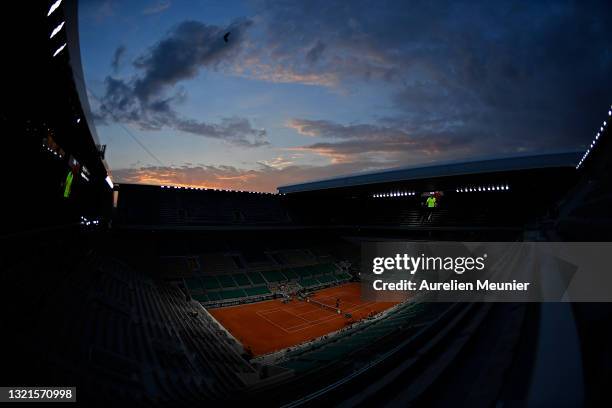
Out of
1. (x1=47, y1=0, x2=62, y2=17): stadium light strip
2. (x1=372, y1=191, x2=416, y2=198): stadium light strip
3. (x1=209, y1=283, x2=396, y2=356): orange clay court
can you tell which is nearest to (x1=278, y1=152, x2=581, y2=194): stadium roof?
(x1=372, y1=191, x2=416, y2=198): stadium light strip

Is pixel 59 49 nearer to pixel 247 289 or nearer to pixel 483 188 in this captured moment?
pixel 247 289

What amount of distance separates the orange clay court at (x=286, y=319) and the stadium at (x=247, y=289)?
0.21 metres

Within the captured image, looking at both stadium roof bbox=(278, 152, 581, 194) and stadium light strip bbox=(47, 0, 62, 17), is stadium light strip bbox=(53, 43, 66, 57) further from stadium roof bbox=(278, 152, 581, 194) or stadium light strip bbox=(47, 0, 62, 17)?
stadium roof bbox=(278, 152, 581, 194)

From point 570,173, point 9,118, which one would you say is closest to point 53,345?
point 9,118

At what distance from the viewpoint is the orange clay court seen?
19.6 metres

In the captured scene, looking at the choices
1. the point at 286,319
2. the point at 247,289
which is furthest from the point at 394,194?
the point at 286,319

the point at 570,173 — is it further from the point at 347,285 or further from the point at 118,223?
the point at 118,223

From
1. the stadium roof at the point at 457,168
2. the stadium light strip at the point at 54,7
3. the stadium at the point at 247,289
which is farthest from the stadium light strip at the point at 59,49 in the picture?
Answer: the stadium roof at the point at 457,168

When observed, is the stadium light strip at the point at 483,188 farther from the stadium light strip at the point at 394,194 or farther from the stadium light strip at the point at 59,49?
the stadium light strip at the point at 59,49

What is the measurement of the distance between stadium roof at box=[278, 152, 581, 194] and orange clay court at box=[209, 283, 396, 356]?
14.0m

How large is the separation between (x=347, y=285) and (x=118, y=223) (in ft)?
90.6

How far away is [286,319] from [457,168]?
22.2 metres

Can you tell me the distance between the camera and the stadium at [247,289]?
6.40 feet

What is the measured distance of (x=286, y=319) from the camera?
24.0 metres
